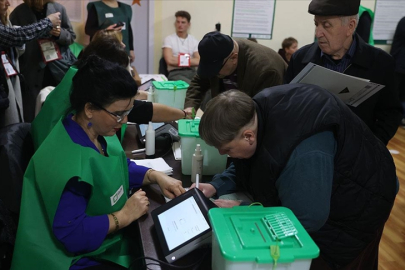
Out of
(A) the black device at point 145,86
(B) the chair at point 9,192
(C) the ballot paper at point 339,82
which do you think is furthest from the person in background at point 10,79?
(C) the ballot paper at point 339,82

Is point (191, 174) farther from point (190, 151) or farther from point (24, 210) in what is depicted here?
point (24, 210)

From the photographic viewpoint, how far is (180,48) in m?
4.91

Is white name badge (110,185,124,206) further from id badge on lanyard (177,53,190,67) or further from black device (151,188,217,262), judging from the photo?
id badge on lanyard (177,53,190,67)

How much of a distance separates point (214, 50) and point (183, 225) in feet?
3.48

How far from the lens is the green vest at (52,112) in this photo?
150 centimetres

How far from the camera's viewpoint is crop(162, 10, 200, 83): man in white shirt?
4746 mm

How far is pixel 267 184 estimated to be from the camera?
3.93ft

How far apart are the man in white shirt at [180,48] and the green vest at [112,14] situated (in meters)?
0.67

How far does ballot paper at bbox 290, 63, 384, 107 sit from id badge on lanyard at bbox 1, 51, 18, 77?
2.03m

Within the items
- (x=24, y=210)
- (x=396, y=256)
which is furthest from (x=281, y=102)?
(x=396, y=256)

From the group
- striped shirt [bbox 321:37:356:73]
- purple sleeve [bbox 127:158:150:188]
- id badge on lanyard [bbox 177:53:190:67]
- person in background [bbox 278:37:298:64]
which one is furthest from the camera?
person in background [bbox 278:37:298:64]

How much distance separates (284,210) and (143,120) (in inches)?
45.0

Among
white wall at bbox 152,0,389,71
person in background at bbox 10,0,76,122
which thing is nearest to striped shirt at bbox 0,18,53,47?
person in background at bbox 10,0,76,122

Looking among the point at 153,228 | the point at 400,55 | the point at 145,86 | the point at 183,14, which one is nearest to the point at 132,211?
the point at 153,228
